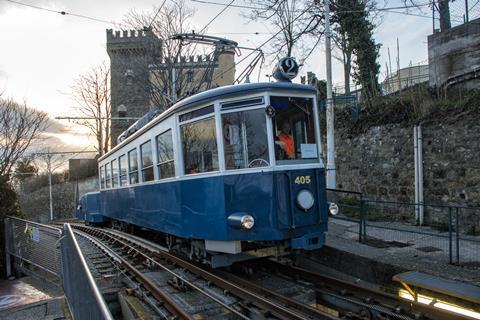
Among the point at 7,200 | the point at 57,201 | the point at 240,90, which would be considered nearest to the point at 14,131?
the point at 7,200

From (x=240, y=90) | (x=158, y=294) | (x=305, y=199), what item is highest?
(x=240, y=90)

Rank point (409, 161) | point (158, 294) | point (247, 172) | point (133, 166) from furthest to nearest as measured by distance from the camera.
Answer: point (409, 161), point (133, 166), point (247, 172), point (158, 294)

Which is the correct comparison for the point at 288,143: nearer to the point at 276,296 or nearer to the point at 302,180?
the point at 302,180

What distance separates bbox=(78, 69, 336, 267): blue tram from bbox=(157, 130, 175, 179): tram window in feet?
0.23

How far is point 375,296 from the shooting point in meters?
5.82

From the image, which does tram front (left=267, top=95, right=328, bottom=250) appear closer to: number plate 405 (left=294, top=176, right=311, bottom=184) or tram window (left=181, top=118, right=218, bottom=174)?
number plate 405 (left=294, top=176, right=311, bottom=184)

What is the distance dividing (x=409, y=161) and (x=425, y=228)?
2.15 metres

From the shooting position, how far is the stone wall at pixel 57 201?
145ft

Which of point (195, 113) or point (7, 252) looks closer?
point (195, 113)

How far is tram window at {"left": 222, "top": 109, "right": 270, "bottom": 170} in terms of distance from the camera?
663 cm

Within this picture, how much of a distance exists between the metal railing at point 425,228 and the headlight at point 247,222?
10.4 ft

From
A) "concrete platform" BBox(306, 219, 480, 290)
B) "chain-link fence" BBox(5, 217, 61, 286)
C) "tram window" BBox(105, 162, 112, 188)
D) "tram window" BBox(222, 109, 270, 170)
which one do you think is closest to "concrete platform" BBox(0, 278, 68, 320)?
"chain-link fence" BBox(5, 217, 61, 286)

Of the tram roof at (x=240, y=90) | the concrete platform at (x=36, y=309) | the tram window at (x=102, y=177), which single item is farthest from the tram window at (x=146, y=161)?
the tram window at (x=102, y=177)

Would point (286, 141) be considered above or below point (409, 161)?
above
